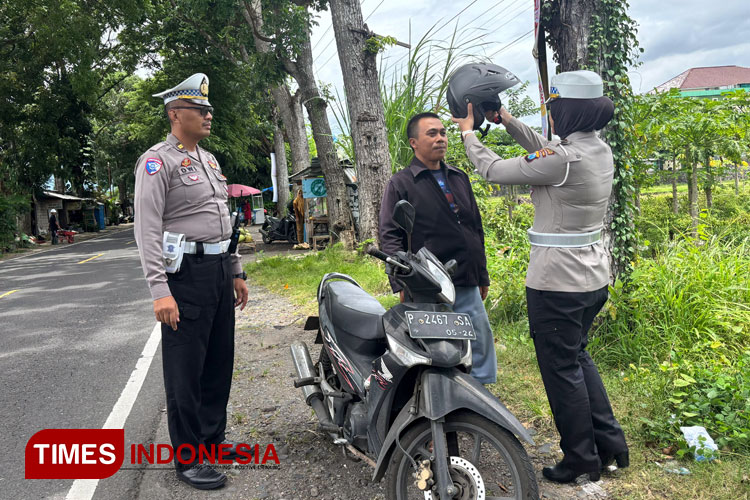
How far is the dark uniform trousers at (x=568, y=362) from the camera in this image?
288cm

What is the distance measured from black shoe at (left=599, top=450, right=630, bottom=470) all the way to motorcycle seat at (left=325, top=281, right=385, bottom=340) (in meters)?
1.39

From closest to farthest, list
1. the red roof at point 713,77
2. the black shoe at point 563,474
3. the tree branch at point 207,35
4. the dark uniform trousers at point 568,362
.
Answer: the dark uniform trousers at point 568,362
the black shoe at point 563,474
the tree branch at point 207,35
the red roof at point 713,77

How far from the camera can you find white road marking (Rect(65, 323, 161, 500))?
3.21m

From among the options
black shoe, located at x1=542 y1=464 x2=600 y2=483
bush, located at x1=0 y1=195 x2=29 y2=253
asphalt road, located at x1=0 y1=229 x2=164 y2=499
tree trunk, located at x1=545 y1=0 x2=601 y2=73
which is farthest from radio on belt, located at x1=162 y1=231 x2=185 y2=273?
bush, located at x1=0 y1=195 x2=29 y2=253

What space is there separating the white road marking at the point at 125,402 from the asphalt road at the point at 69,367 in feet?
0.14

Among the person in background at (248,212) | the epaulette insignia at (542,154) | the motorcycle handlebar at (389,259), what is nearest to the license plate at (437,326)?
the motorcycle handlebar at (389,259)

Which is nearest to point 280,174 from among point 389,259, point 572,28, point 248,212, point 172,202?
point 248,212

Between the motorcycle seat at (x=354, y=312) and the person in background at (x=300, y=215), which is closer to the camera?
Result: the motorcycle seat at (x=354, y=312)

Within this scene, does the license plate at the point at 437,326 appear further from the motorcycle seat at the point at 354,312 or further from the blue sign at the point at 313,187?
the blue sign at the point at 313,187

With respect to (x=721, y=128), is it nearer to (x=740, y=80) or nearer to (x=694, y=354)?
(x=694, y=354)

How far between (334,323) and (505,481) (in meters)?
1.26

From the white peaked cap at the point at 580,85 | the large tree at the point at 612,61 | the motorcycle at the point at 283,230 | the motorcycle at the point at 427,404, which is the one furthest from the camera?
the motorcycle at the point at 283,230

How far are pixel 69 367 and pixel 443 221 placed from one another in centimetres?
424

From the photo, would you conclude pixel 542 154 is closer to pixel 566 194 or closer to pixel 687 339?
pixel 566 194
